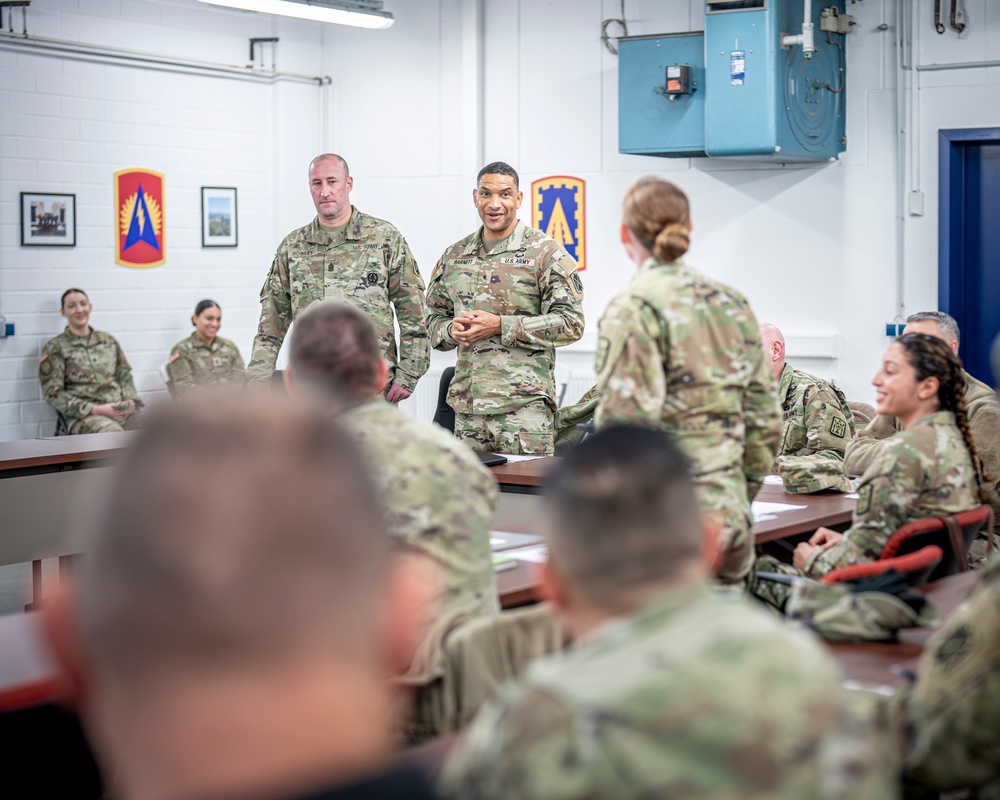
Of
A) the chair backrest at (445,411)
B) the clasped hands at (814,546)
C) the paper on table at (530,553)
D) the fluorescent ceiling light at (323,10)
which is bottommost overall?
the clasped hands at (814,546)

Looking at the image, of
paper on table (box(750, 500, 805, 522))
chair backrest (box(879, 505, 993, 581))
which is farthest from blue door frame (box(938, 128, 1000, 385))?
chair backrest (box(879, 505, 993, 581))

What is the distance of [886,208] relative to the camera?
695 cm

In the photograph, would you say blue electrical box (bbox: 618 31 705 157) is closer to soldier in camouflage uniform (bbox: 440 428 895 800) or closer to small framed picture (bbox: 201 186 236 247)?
small framed picture (bbox: 201 186 236 247)

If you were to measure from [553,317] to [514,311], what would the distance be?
20cm

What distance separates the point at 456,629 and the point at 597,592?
2.21ft

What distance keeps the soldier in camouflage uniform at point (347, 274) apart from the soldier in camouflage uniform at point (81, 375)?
267cm

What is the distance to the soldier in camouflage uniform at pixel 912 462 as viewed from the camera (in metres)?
2.98

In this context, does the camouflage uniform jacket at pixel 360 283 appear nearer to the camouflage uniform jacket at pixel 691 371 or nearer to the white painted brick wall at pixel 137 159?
the camouflage uniform jacket at pixel 691 371

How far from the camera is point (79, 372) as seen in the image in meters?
7.66

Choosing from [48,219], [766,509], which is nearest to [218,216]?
[48,219]

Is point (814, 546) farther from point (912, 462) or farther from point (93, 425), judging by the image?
point (93, 425)

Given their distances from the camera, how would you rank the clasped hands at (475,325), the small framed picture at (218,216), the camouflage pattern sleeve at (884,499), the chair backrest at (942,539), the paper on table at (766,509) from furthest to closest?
the small framed picture at (218,216) → the clasped hands at (475,325) → the paper on table at (766,509) → the camouflage pattern sleeve at (884,499) → the chair backrest at (942,539)

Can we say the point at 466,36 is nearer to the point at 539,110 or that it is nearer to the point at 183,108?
the point at 539,110

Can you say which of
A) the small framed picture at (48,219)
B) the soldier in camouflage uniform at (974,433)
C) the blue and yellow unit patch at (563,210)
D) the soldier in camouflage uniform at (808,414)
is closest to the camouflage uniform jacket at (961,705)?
the soldier in camouflage uniform at (974,433)
